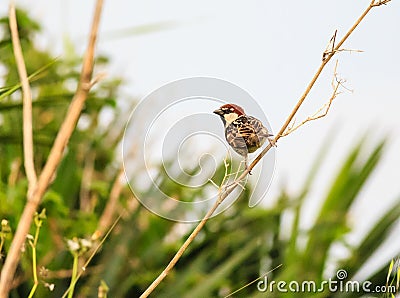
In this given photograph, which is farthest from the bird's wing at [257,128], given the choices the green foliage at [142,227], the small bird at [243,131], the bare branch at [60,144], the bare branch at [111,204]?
the bare branch at [111,204]

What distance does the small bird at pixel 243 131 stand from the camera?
778 mm

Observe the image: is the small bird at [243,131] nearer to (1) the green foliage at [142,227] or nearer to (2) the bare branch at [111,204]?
(1) the green foliage at [142,227]

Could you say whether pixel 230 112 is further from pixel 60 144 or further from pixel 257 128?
pixel 60 144

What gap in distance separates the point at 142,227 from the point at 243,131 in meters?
1.66

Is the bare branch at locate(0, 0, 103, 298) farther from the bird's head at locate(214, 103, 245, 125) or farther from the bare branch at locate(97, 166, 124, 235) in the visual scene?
the bare branch at locate(97, 166, 124, 235)

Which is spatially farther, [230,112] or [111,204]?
[111,204]

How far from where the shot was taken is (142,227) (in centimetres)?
241

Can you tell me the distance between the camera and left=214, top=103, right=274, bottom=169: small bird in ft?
2.55

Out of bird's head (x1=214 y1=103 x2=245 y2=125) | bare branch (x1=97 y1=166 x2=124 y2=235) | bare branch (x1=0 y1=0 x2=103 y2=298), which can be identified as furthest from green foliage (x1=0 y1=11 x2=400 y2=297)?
bare branch (x1=0 y1=0 x2=103 y2=298)

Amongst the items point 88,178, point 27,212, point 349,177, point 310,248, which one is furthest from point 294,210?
point 27,212

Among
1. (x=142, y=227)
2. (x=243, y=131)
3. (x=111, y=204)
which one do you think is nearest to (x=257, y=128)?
(x=243, y=131)

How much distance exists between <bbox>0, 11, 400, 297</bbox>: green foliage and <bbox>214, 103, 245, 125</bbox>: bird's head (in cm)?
98

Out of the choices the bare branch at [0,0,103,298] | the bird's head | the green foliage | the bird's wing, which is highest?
the green foliage

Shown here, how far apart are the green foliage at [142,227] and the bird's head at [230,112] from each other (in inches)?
38.4
